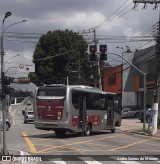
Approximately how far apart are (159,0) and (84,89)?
9683mm

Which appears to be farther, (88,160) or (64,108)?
(64,108)

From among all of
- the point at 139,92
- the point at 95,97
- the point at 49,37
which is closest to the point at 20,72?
the point at 95,97

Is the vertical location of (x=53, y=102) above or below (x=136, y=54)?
below

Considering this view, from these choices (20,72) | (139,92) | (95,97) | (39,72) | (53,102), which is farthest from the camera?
(39,72)

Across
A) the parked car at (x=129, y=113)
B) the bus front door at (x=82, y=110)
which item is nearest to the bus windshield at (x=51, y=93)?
the bus front door at (x=82, y=110)

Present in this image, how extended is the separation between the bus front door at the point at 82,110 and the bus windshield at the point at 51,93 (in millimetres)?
1531

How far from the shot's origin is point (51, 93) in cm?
3102

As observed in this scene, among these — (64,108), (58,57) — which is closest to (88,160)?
(64,108)

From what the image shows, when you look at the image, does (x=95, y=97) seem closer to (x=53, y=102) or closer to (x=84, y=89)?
(x=84, y=89)

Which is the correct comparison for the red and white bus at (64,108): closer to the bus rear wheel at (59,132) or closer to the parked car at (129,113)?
the bus rear wheel at (59,132)

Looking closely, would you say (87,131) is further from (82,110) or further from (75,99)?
(75,99)

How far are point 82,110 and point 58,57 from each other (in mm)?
44871

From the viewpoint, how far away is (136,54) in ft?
229

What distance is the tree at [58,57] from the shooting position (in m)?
76.2
